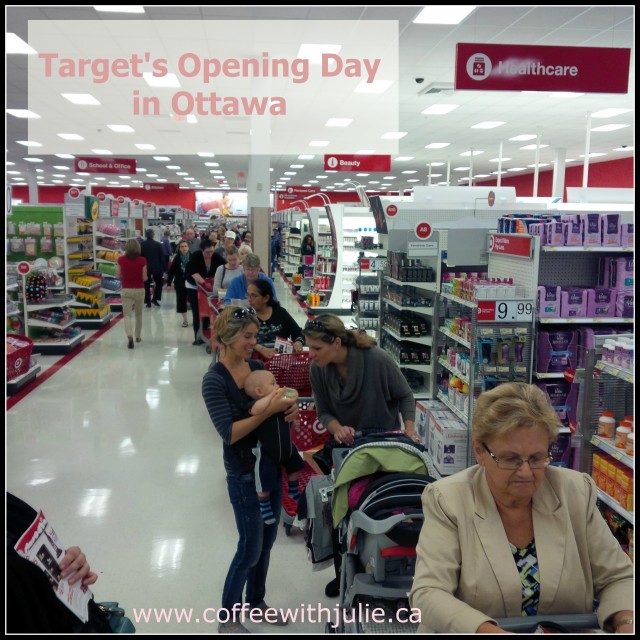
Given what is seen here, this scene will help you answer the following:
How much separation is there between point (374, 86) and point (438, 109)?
104 inches

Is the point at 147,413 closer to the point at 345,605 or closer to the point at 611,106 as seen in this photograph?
the point at 345,605

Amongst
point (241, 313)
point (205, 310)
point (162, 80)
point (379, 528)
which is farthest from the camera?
point (162, 80)

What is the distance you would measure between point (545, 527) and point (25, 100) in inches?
549

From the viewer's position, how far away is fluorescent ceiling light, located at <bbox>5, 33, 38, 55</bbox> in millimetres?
8172

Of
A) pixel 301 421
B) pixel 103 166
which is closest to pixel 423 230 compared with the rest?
pixel 301 421

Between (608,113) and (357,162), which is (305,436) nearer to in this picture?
(357,162)

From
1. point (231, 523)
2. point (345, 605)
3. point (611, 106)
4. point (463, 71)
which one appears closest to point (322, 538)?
point (345, 605)

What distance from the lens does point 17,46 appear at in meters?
8.59

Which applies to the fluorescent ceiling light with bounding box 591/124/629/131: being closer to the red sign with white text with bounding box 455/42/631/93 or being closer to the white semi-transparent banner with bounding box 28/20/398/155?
the white semi-transparent banner with bounding box 28/20/398/155

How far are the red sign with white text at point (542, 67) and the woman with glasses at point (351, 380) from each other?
3.07m

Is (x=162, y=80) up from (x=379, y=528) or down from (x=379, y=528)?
up

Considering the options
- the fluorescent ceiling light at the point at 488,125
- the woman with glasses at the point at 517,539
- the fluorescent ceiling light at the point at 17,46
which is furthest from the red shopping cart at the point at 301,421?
the fluorescent ceiling light at the point at 488,125

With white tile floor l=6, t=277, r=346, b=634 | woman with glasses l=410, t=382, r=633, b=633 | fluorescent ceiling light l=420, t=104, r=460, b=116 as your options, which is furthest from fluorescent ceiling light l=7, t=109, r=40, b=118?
woman with glasses l=410, t=382, r=633, b=633

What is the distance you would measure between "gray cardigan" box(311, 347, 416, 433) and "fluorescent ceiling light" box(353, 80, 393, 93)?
8.15 m
